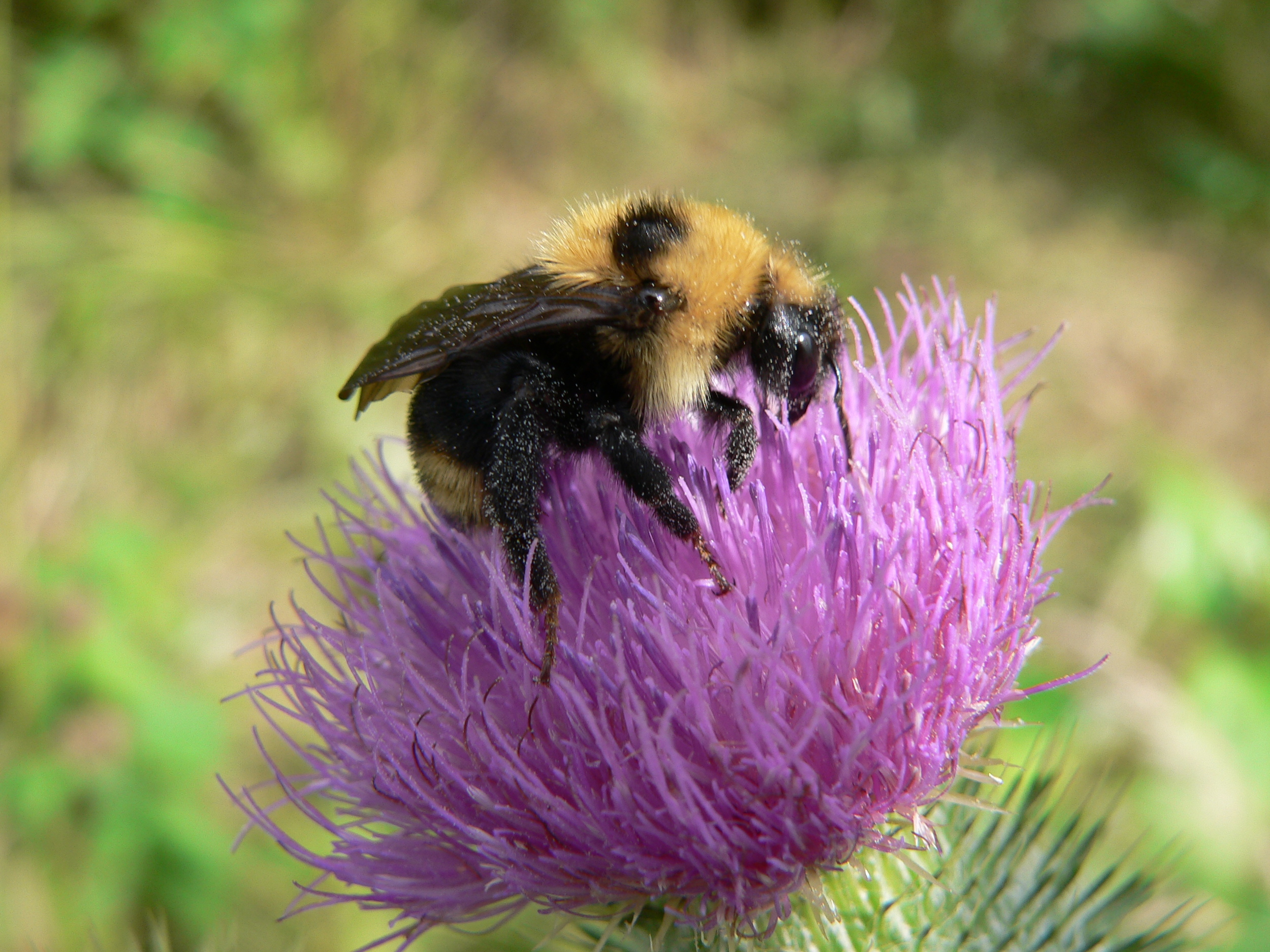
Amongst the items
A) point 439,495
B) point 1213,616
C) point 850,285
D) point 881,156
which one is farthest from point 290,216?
point 1213,616

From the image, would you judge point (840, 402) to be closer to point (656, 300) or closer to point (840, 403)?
point (840, 403)

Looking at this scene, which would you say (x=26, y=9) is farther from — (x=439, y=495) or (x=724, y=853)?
(x=724, y=853)

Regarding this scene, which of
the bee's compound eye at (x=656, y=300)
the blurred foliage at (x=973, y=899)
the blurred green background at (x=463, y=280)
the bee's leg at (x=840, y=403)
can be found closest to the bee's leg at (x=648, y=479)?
the bee's compound eye at (x=656, y=300)

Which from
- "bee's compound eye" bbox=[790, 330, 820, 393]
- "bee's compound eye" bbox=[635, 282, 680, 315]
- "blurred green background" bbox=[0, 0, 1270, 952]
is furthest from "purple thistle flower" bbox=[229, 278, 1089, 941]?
"blurred green background" bbox=[0, 0, 1270, 952]

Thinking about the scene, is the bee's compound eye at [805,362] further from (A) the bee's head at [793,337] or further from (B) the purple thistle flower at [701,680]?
(B) the purple thistle flower at [701,680]

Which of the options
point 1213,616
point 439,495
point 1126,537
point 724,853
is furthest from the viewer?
point 1126,537

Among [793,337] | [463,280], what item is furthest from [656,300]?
[463,280]

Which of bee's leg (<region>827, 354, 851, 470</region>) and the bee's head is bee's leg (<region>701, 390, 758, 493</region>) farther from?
bee's leg (<region>827, 354, 851, 470</region>)

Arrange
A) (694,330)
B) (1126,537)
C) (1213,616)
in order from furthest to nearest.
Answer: (1126,537) → (1213,616) → (694,330)
